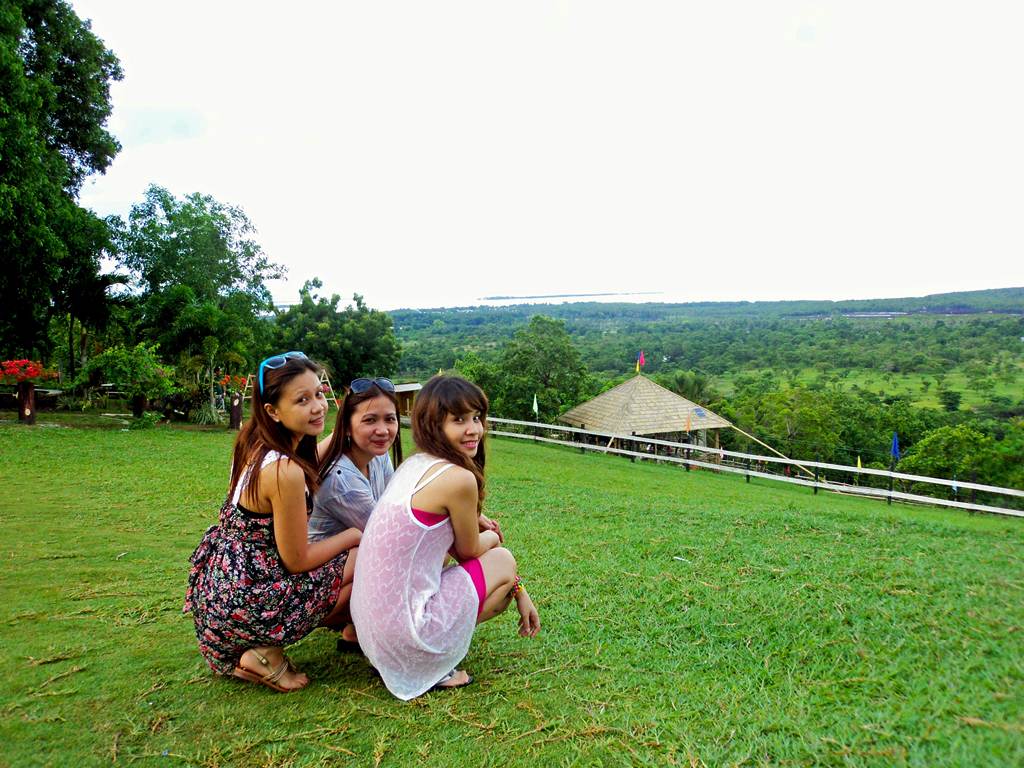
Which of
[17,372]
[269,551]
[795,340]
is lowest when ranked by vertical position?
[795,340]

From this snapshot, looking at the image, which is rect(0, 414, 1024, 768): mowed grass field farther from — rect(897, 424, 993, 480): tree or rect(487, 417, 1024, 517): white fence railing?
rect(897, 424, 993, 480): tree

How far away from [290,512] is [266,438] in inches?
12.3

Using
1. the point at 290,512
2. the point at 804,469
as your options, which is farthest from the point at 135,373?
the point at 804,469

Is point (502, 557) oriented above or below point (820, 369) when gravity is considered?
above

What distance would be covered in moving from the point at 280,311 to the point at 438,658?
80.5 feet

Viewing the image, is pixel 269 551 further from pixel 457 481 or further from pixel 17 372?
pixel 17 372

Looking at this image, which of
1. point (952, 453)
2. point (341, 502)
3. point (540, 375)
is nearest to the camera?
point (341, 502)

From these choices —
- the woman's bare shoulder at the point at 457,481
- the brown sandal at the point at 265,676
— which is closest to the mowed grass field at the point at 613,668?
the brown sandal at the point at 265,676

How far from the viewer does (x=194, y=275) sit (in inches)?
745

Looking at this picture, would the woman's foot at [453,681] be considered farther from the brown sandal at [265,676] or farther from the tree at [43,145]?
the tree at [43,145]

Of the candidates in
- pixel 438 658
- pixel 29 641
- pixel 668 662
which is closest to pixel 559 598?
pixel 668 662

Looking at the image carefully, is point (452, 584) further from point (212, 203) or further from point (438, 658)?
point (212, 203)

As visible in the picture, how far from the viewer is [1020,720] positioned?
7.04 ft

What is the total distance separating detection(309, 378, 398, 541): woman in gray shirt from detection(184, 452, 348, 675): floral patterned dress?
0.34m
